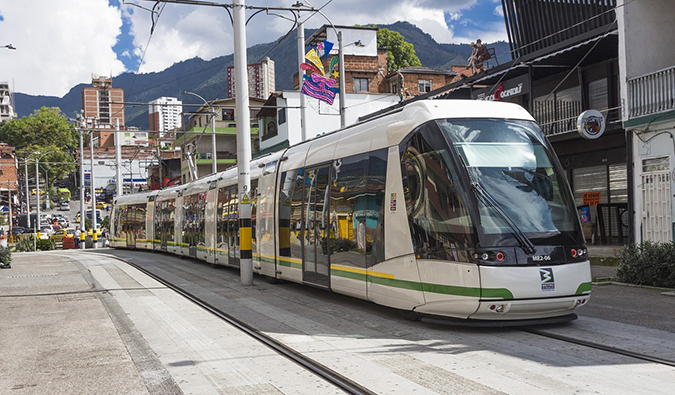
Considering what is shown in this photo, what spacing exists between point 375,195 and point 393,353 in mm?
3493

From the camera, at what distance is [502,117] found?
32.9 ft

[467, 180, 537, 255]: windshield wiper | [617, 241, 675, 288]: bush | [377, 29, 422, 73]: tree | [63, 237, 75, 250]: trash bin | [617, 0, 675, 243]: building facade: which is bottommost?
[63, 237, 75, 250]: trash bin

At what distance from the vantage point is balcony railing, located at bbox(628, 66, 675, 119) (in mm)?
16781

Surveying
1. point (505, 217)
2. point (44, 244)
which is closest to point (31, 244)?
point (44, 244)

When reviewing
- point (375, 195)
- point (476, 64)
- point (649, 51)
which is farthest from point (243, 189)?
point (476, 64)

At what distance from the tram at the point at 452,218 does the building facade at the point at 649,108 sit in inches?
309

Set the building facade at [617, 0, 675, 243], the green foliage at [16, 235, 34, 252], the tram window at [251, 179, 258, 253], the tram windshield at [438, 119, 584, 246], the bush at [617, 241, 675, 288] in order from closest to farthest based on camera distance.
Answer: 1. the tram windshield at [438, 119, 584, 246]
2. the bush at [617, 241, 675, 288]
3. the building facade at [617, 0, 675, 243]
4. the tram window at [251, 179, 258, 253]
5. the green foliage at [16, 235, 34, 252]

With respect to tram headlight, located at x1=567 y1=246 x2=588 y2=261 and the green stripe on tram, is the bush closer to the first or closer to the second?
tram headlight, located at x1=567 y1=246 x2=588 y2=261

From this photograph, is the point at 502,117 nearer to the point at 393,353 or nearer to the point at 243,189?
the point at 393,353

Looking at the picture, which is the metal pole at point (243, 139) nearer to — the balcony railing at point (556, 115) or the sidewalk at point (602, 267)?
the sidewalk at point (602, 267)

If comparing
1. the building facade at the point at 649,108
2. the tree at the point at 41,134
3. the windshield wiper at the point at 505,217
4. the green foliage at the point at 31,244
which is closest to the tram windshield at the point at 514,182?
the windshield wiper at the point at 505,217

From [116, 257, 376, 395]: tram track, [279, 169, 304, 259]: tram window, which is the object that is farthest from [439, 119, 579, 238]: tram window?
[279, 169, 304, 259]: tram window

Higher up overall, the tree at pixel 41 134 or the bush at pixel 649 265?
the tree at pixel 41 134

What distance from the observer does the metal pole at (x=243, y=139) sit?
54.5 ft
